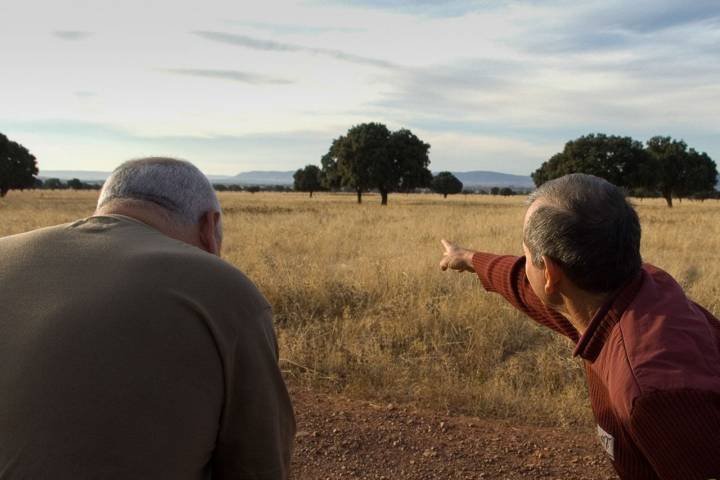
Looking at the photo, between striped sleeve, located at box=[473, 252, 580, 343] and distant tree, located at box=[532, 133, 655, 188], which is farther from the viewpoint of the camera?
distant tree, located at box=[532, 133, 655, 188]

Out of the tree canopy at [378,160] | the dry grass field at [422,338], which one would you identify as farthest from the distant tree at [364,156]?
the dry grass field at [422,338]

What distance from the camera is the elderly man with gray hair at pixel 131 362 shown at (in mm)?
1400

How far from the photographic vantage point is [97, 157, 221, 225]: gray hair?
196 centimetres

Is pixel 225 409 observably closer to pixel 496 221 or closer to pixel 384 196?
pixel 496 221

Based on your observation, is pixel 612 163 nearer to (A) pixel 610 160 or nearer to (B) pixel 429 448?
(A) pixel 610 160

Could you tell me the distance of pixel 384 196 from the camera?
153 feet

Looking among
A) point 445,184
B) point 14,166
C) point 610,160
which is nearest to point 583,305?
point 610,160

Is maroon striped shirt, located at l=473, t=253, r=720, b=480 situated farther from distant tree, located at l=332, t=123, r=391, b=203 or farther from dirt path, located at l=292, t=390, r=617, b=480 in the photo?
distant tree, located at l=332, t=123, r=391, b=203

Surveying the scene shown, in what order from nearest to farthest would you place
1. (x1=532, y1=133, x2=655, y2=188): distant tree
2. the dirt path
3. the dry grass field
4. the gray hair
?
the gray hair < the dirt path < the dry grass field < (x1=532, y1=133, x2=655, y2=188): distant tree

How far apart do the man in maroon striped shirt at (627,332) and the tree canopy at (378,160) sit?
1693 inches

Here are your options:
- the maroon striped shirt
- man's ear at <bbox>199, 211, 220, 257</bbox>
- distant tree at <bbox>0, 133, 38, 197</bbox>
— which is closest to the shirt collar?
the maroon striped shirt

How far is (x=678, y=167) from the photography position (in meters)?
50.1

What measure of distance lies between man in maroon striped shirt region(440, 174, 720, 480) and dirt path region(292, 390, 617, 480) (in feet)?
6.44

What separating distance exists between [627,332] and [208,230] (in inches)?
53.6
